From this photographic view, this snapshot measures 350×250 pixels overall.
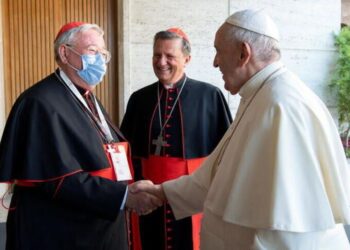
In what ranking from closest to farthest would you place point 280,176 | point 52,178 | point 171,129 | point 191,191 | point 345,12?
point 280,176 < point 52,178 < point 191,191 < point 171,129 < point 345,12

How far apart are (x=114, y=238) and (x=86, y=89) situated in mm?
796

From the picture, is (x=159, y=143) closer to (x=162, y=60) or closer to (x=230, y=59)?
(x=162, y=60)

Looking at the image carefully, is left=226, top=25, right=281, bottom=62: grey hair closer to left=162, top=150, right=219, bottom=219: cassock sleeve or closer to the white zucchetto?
the white zucchetto

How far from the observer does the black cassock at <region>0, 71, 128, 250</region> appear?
2027 mm

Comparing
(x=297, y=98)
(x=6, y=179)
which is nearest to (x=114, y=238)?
(x=6, y=179)

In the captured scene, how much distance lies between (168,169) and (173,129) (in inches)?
11.3

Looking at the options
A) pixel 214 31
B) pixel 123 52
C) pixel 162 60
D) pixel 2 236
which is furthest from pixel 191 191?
pixel 214 31

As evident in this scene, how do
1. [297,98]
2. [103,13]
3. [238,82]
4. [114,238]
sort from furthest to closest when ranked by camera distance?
1. [103,13]
2. [114,238]
3. [238,82]
4. [297,98]

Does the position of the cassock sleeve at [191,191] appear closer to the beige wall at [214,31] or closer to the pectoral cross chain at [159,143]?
the pectoral cross chain at [159,143]

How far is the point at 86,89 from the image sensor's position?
2.39 meters

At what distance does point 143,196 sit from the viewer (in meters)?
2.27

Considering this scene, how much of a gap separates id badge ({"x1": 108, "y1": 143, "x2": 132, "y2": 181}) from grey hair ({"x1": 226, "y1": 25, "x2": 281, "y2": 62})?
947 millimetres

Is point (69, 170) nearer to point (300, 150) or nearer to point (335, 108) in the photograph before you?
point (300, 150)

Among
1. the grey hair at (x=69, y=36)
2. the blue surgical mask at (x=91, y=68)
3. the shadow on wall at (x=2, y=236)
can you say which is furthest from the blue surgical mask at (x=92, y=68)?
the shadow on wall at (x=2, y=236)
